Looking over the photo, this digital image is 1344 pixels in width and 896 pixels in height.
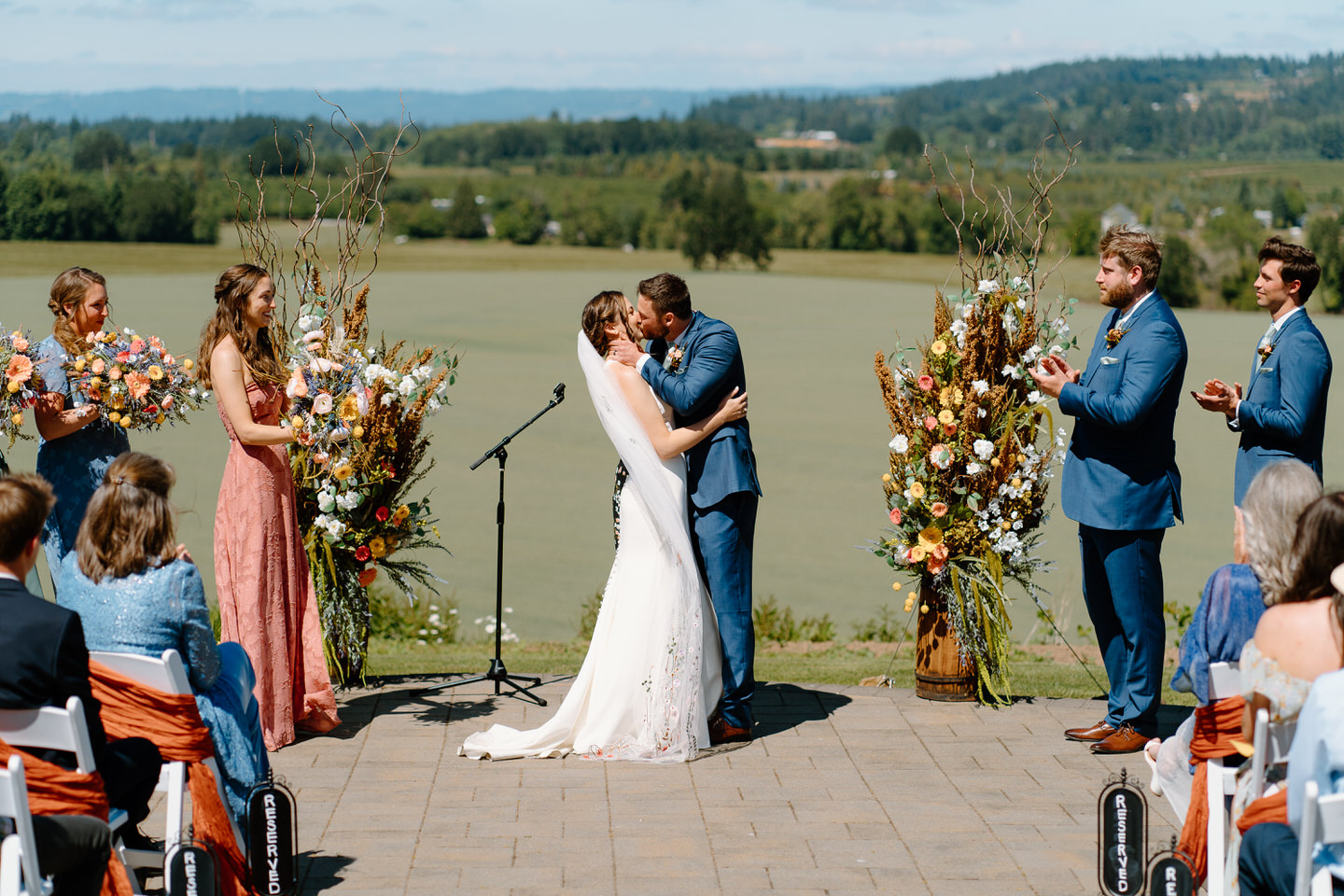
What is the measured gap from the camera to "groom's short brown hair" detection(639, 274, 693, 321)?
599 cm

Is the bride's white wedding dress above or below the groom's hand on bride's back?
below

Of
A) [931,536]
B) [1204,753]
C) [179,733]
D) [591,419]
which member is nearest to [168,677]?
[179,733]

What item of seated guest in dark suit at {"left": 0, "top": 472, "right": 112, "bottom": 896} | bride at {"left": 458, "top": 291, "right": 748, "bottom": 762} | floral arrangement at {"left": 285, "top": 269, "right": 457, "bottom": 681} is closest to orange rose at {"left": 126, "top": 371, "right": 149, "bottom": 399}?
floral arrangement at {"left": 285, "top": 269, "right": 457, "bottom": 681}

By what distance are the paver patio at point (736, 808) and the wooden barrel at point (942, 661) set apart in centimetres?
11

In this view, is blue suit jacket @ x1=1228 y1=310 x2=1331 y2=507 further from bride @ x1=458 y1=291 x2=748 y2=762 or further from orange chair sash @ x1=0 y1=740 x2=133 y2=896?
orange chair sash @ x1=0 y1=740 x2=133 y2=896

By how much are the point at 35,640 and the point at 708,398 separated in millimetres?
3158

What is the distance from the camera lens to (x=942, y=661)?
22.6 feet

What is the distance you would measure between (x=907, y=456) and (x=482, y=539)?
10.5 m

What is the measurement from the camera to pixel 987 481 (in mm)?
6734

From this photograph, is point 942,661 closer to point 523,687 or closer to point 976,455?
point 976,455

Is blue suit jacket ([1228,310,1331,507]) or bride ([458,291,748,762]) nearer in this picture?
blue suit jacket ([1228,310,1331,507])

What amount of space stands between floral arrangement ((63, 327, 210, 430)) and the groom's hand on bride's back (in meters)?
2.04

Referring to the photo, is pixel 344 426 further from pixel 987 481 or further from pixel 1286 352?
pixel 1286 352

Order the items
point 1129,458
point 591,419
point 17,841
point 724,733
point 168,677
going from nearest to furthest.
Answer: point 17,841 < point 168,677 < point 1129,458 < point 724,733 < point 591,419
